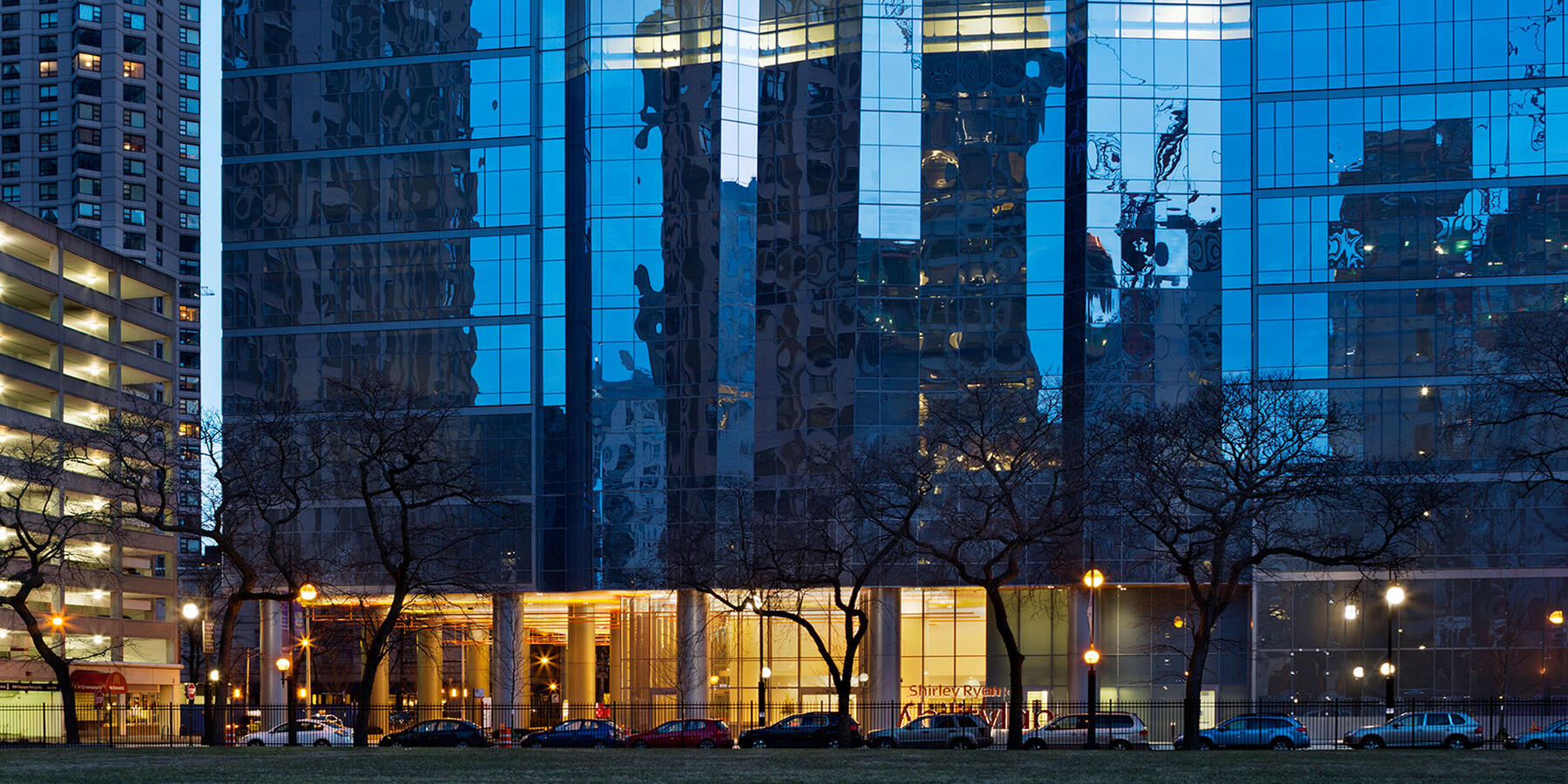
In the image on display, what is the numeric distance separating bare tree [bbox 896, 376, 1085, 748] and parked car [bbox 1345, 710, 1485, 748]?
1266 centimetres

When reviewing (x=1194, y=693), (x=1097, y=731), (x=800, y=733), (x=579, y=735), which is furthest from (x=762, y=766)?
(x=1097, y=731)

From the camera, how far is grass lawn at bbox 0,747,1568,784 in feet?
105

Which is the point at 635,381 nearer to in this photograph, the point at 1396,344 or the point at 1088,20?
the point at 1088,20

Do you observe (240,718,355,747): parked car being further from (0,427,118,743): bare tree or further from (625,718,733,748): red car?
(625,718,733,748): red car

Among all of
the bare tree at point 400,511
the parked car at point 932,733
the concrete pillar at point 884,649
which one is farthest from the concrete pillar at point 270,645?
the parked car at point 932,733

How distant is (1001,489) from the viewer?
2255 inches

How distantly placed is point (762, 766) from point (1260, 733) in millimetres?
31735

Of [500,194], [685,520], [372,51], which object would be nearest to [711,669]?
[685,520]

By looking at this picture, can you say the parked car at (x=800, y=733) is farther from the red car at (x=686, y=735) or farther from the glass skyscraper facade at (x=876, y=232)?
the glass skyscraper facade at (x=876, y=232)

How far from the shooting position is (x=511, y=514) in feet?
300

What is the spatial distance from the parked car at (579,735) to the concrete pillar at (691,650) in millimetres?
21618

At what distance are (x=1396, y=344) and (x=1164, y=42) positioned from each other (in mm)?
19222

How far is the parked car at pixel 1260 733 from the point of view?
62031mm

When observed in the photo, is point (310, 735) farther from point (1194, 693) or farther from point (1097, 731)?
point (1194, 693)
